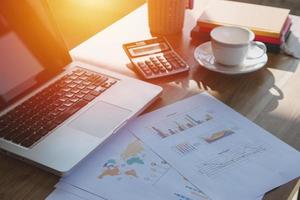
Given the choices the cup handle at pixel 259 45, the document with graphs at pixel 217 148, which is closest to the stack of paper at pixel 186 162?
the document with graphs at pixel 217 148

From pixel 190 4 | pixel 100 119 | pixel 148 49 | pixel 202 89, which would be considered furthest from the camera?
pixel 190 4

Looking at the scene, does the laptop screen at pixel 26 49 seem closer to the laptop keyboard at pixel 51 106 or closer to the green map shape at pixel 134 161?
the laptop keyboard at pixel 51 106

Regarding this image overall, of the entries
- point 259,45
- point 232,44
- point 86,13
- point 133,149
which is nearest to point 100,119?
point 133,149

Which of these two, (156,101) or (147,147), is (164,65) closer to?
(156,101)

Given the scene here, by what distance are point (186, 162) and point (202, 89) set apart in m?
0.24

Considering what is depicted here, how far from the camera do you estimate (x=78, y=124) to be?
0.68 meters

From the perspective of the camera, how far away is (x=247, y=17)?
97cm

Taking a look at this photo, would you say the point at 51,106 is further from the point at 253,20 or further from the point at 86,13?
the point at 86,13

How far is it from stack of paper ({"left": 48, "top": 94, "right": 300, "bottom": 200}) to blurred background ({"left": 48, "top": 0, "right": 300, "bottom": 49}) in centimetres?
72

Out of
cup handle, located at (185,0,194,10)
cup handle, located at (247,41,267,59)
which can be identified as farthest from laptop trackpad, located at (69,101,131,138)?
cup handle, located at (185,0,194,10)

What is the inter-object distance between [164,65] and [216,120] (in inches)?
8.6

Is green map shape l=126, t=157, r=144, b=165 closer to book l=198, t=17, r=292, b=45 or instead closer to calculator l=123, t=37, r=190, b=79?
calculator l=123, t=37, r=190, b=79

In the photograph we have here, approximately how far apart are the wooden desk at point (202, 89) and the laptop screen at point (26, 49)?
131mm

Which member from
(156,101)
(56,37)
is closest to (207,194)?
(156,101)
